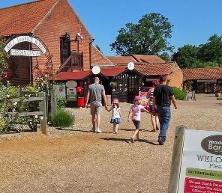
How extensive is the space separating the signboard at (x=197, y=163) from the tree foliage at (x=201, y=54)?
10744cm

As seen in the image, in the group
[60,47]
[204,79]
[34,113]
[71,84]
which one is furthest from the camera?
[204,79]

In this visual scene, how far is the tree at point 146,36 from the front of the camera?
105 m

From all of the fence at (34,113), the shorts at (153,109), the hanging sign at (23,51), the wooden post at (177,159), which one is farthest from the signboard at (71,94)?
the wooden post at (177,159)

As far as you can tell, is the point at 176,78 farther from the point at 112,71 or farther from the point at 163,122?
the point at 163,122

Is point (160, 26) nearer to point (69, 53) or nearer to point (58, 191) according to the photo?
point (69, 53)

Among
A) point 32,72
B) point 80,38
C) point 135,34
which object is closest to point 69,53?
point 80,38

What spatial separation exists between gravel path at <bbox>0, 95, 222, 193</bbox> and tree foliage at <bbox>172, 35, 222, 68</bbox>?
327 feet

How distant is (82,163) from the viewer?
10484 millimetres

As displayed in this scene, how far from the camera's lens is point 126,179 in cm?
902

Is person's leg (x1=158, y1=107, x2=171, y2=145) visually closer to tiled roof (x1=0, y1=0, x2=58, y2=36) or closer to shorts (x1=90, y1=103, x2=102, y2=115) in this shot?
shorts (x1=90, y1=103, x2=102, y2=115)

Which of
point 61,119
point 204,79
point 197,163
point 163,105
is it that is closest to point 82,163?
point 163,105

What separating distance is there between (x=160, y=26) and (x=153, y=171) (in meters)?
98.9

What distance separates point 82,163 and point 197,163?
563 centimetres

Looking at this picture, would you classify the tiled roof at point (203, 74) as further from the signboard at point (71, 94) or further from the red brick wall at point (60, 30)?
the signboard at point (71, 94)
